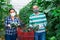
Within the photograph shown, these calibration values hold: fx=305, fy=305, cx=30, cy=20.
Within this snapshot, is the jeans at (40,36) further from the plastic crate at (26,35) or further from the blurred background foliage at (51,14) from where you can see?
the blurred background foliage at (51,14)

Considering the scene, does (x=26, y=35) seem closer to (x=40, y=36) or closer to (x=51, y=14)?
(x=40, y=36)

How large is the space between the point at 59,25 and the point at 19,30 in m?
1.27

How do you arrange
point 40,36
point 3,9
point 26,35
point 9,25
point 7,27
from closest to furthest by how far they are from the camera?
point 26,35 < point 40,36 < point 9,25 < point 7,27 < point 3,9

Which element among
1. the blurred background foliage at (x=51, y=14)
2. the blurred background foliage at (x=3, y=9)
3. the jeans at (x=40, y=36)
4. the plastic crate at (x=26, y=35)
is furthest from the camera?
the blurred background foliage at (x=3, y=9)

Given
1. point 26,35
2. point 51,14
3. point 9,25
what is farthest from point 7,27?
point 51,14

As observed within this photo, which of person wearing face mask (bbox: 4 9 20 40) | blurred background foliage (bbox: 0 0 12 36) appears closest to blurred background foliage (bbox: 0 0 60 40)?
blurred background foliage (bbox: 0 0 12 36)

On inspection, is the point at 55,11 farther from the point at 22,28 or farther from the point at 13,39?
the point at 13,39

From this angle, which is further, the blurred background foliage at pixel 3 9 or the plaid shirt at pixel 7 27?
the blurred background foliage at pixel 3 9

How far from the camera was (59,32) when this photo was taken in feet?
31.1

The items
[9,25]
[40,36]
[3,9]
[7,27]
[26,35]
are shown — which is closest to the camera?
[26,35]

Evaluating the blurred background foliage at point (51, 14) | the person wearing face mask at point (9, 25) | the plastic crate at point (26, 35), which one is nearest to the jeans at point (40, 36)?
the plastic crate at point (26, 35)

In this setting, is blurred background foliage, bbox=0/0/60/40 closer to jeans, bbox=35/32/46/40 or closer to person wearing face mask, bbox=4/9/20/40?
jeans, bbox=35/32/46/40

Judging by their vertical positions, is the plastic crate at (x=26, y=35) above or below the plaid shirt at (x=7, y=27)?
below

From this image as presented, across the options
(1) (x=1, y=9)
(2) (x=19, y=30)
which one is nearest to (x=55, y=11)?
(2) (x=19, y=30)
